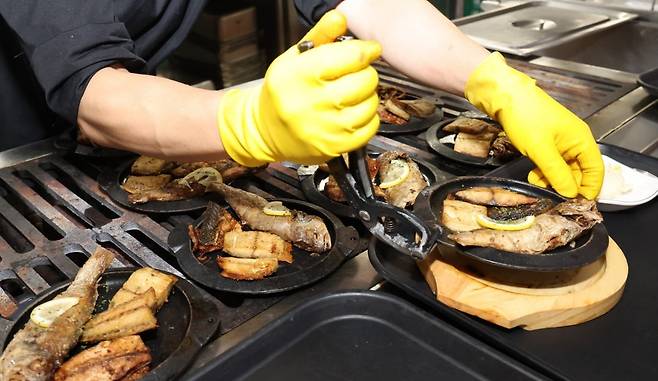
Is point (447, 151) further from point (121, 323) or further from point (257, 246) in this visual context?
point (121, 323)

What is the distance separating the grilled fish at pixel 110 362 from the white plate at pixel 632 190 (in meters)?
1.21

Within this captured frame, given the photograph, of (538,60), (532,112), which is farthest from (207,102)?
(538,60)

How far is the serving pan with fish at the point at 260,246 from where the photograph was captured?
1.34 m

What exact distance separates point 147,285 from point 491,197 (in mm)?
827

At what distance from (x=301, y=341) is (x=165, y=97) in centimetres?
61

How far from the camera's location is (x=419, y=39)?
1.93 m

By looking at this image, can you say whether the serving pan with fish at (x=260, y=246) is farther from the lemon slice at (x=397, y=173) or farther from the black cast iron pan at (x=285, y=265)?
the lemon slice at (x=397, y=173)

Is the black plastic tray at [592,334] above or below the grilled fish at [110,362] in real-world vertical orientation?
below

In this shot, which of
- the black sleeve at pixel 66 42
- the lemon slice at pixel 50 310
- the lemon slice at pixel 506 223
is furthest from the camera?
the black sleeve at pixel 66 42

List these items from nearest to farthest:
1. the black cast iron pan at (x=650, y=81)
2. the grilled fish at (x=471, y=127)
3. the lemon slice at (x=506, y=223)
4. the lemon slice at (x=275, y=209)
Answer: the lemon slice at (x=506, y=223), the lemon slice at (x=275, y=209), the grilled fish at (x=471, y=127), the black cast iron pan at (x=650, y=81)

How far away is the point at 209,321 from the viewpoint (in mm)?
1214

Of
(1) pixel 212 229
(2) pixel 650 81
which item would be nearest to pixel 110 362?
(1) pixel 212 229

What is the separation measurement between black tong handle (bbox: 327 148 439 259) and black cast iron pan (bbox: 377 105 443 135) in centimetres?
92

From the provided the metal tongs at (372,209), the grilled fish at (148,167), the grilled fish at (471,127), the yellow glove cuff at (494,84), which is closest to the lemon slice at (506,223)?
the metal tongs at (372,209)
